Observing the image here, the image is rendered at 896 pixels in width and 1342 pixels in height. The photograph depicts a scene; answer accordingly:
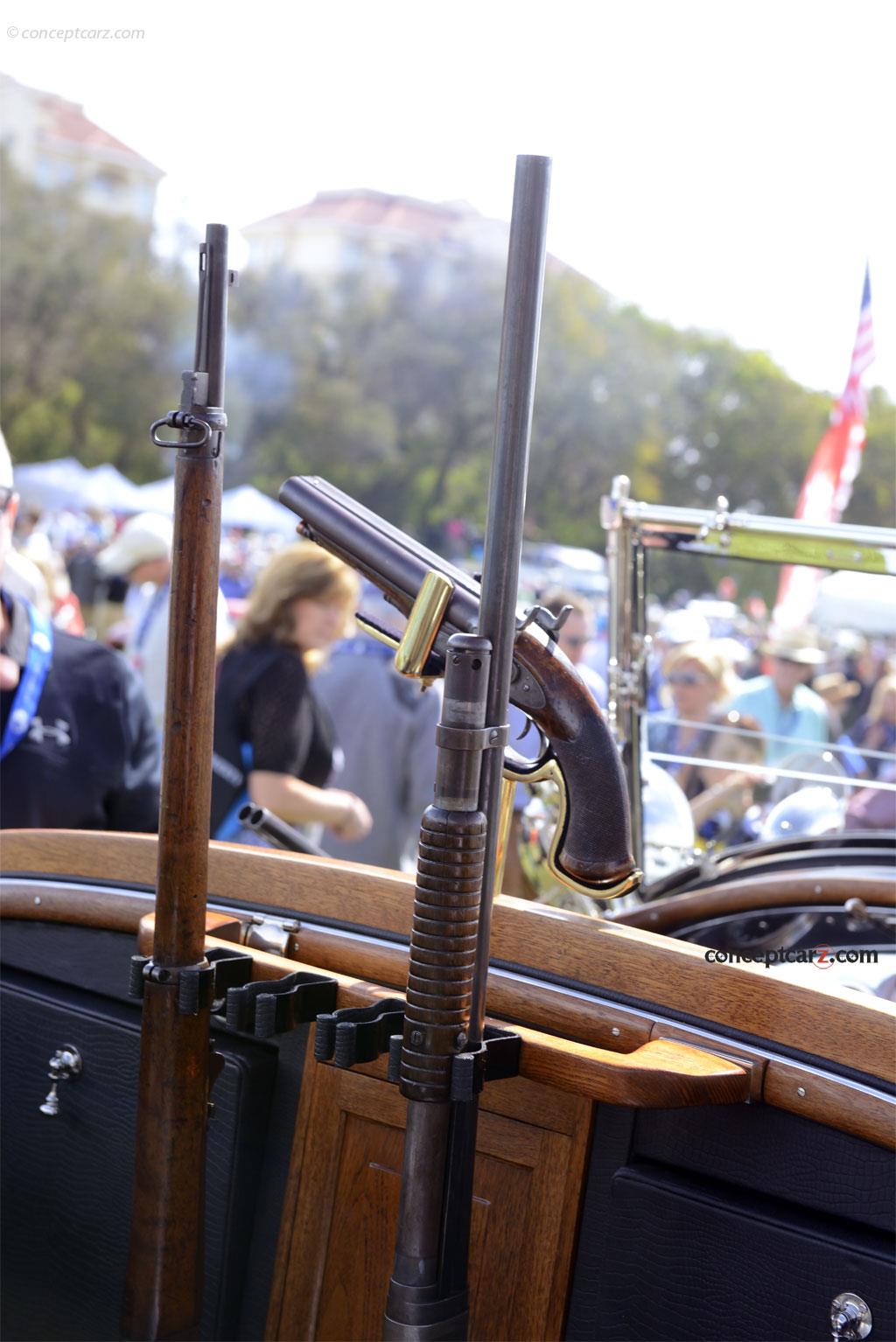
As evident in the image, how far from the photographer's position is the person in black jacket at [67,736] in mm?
2240

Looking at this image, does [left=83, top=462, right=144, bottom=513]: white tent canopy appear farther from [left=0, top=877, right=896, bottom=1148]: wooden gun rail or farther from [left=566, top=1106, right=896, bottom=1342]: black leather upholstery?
[left=566, top=1106, right=896, bottom=1342]: black leather upholstery

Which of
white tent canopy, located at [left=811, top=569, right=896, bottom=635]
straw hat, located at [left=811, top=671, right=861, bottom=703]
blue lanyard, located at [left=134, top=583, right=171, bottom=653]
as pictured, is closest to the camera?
white tent canopy, located at [left=811, top=569, right=896, bottom=635]

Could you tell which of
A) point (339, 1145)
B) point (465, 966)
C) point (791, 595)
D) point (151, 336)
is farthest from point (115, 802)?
point (151, 336)

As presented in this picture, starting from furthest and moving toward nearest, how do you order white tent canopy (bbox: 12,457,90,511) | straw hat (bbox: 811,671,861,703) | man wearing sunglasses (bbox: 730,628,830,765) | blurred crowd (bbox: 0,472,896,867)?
white tent canopy (bbox: 12,457,90,511) < straw hat (bbox: 811,671,861,703) < man wearing sunglasses (bbox: 730,628,830,765) < blurred crowd (bbox: 0,472,896,867)

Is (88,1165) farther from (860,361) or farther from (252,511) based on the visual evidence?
(252,511)

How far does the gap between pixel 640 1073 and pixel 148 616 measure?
4.55 meters

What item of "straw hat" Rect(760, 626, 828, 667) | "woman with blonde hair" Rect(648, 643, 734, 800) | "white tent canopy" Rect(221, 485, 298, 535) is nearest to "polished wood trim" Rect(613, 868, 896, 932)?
"woman with blonde hair" Rect(648, 643, 734, 800)

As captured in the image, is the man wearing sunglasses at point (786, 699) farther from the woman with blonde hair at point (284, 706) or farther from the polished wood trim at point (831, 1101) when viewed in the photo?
the polished wood trim at point (831, 1101)

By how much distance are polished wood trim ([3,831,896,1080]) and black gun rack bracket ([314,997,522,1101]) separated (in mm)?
166

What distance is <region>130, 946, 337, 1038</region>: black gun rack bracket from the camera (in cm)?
104

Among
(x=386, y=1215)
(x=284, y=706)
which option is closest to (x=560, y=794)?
(x=386, y=1215)

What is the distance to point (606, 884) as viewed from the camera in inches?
46.5

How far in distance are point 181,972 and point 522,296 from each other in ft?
2.07

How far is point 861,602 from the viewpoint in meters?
3.06
